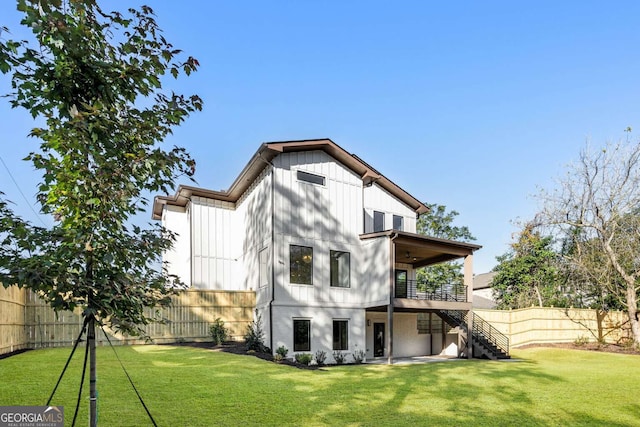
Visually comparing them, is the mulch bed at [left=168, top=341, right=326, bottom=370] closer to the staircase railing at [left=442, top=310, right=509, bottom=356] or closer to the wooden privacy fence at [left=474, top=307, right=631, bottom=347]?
the staircase railing at [left=442, top=310, right=509, bottom=356]

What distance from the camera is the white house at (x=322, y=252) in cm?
1712

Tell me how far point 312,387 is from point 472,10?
14393mm

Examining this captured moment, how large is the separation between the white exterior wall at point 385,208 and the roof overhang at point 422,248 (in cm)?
172

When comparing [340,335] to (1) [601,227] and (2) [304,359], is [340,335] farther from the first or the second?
(1) [601,227]

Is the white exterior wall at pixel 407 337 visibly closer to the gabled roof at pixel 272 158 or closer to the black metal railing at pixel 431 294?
the black metal railing at pixel 431 294

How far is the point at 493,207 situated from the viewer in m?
29.5

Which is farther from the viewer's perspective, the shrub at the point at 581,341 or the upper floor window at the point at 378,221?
the shrub at the point at 581,341

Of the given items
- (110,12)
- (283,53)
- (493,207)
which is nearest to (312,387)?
(110,12)

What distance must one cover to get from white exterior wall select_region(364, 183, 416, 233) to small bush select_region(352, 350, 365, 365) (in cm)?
574

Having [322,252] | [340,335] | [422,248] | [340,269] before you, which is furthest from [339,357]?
[422,248]

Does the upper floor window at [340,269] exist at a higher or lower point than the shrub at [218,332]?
higher

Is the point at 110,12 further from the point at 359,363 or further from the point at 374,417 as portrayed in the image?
the point at 359,363

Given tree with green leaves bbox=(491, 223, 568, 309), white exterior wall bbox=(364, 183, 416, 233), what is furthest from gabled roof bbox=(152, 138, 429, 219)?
tree with green leaves bbox=(491, 223, 568, 309)

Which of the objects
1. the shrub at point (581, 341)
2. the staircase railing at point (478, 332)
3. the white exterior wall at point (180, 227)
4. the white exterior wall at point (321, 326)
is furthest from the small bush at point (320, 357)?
the shrub at point (581, 341)
